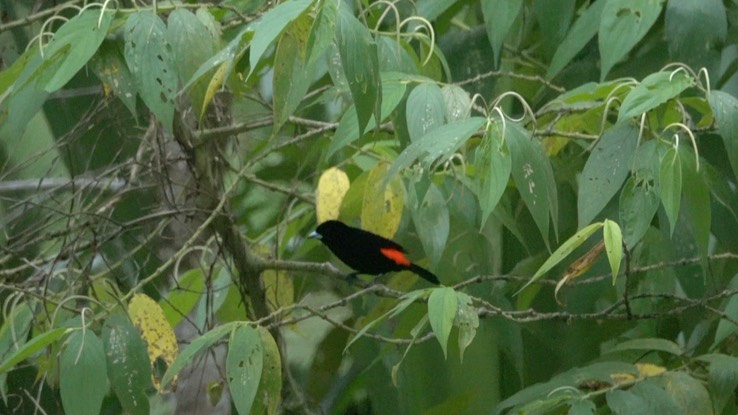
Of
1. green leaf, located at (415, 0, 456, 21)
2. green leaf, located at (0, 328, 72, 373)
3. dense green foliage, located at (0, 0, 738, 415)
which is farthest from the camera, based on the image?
green leaf, located at (415, 0, 456, 21)

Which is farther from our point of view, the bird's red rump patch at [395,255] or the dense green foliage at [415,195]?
the bird's red rump patch at [395,255]

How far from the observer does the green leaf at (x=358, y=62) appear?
4.25 feet

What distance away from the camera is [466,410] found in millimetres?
2730

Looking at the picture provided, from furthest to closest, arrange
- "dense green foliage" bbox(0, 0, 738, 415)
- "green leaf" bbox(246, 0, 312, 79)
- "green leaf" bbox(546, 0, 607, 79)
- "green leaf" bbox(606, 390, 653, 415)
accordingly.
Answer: "green leaf" bbox(546, 0, 607, 79)
"green leaf" bbox(606, 390, 653, 415)
"dense green foliage" bbox(0, 0, 738, 415)
"green leaf" bbox(246, 0, 312, 79)

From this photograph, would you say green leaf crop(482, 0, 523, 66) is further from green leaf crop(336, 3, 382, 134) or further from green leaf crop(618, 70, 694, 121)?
green leaf crop(336, 3, 382, 134)

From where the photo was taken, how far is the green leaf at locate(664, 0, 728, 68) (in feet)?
6.10

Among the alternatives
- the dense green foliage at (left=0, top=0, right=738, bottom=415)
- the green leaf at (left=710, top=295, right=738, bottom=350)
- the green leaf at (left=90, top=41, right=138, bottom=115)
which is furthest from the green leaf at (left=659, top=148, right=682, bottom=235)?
the green leaf at (left=90, top=41, right=138, bottom=115)

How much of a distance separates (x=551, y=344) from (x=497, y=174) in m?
1.26

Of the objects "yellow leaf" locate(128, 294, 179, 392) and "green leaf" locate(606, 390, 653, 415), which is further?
"yellow leaf" locate(128, 294, 179, 392)

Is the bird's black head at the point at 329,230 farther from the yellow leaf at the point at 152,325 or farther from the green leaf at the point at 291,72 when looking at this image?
the green leaf at the point at 291,72

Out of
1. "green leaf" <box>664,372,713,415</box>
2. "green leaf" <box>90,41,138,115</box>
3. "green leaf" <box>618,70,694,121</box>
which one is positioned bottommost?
"green leaf" <box>664,372,713,415</box>

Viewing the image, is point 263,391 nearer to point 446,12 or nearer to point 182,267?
point 446,12

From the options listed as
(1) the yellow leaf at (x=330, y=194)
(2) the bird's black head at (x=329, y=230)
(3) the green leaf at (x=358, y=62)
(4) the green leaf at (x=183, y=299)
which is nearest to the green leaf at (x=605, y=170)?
(3) the green leaf at (x=358, y=62)

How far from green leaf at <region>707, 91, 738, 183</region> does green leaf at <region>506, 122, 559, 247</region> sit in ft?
0.77
